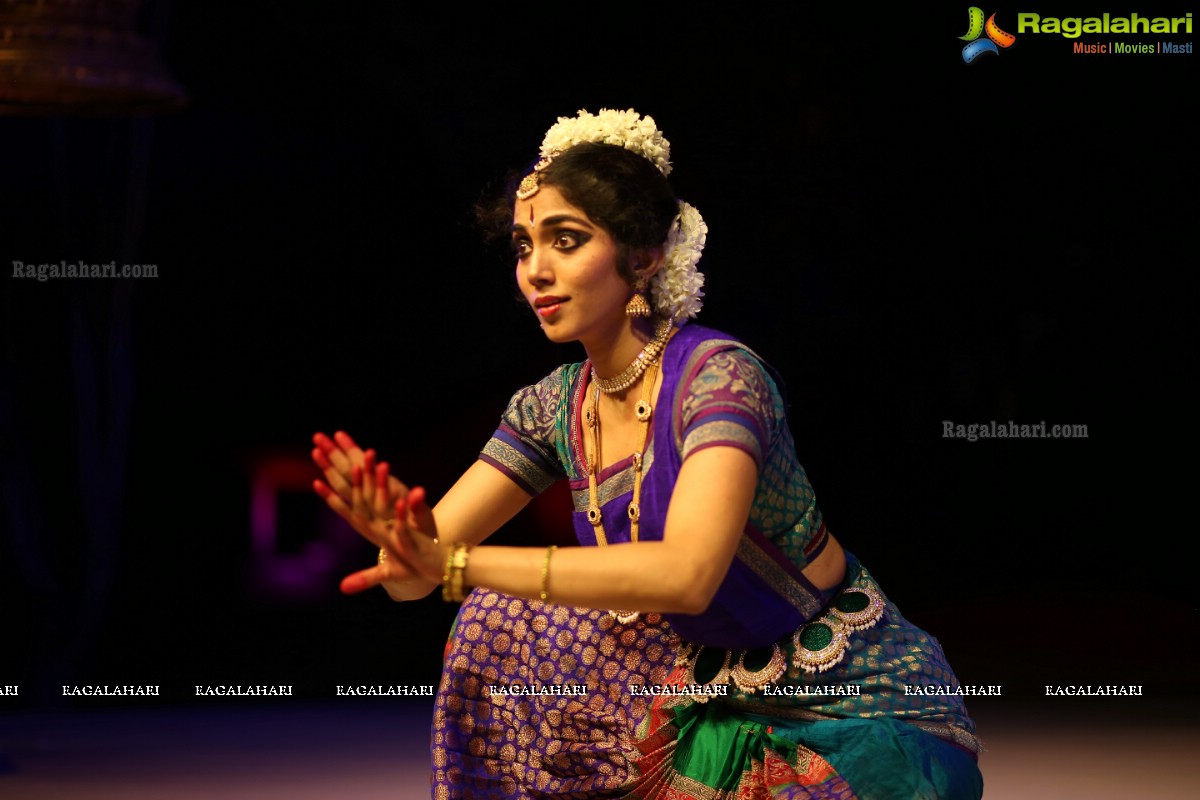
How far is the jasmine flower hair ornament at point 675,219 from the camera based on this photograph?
2.60 meters

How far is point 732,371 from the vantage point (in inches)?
95.1

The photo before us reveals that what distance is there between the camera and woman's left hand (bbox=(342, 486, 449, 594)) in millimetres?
2135

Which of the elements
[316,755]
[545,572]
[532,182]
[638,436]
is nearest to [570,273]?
[532,182]

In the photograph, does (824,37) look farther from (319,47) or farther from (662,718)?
(662,718)

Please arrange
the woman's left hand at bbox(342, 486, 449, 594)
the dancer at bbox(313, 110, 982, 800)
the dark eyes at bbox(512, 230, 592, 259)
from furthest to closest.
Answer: the dark eyes at bbox(512, 230, 592, 259) → the dancer at bbox(313, 110, 982, 800) → the woman's left hand at bbox(342, 486, 449, 594)

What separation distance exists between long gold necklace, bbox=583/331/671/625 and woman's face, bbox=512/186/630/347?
0.08 metres

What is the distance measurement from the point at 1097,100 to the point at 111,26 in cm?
323

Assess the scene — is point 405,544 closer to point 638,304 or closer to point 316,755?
point 638,304

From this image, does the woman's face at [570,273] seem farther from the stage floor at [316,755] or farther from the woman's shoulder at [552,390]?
the stage floor at [316,755]

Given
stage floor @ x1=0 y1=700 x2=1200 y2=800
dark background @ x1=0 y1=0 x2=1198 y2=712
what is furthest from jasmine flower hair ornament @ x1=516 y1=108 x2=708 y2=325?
dark background @ x1=0 y1=0 x2=1198 y2=712

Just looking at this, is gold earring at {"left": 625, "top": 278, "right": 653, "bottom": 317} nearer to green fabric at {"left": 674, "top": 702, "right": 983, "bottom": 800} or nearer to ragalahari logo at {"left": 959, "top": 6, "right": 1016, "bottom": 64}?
green fabric at {"left": 674, "top": 702, "right": 983, "bottom": 800}

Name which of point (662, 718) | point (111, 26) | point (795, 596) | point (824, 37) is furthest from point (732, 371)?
point (824, 37)

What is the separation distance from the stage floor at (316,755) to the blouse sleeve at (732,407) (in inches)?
62.6

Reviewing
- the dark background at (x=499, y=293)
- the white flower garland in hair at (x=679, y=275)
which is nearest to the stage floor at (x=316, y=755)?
the dark background at (x=499, y=293)
